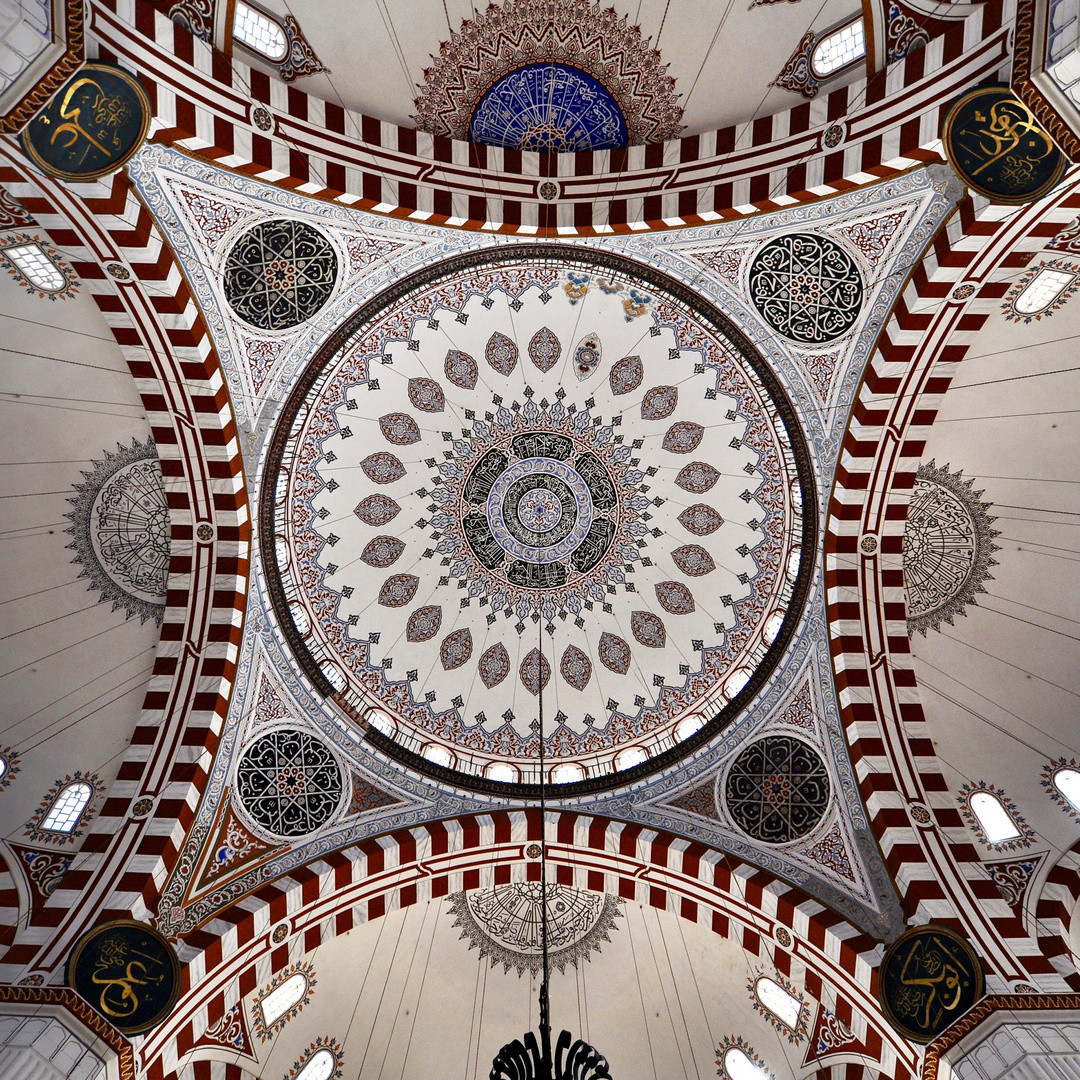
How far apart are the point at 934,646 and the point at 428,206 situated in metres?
7.16

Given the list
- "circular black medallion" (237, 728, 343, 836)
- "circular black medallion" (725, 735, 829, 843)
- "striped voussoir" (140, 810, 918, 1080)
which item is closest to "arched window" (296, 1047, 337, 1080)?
"striped voussoir" (140, 810, 918, 1080)

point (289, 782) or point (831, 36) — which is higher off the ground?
point (831, 36)

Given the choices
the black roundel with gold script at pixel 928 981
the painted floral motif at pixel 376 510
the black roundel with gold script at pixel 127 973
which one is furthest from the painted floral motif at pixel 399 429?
the black roundel with gold script at pixel 928 981

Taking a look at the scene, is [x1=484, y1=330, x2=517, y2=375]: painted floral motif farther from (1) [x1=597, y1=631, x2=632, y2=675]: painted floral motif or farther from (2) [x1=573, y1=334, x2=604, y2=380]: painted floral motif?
(1) [x1=597, y1=631, x2=632, y2=675]: painted floral motif

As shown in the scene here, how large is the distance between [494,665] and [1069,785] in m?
6.29

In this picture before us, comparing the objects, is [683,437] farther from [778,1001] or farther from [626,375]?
[778,1001]

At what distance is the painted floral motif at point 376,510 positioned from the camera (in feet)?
30.7

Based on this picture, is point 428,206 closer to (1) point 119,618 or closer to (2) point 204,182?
(2) point 204,182

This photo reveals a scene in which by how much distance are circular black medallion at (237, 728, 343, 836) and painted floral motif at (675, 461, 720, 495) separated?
16.8 ft

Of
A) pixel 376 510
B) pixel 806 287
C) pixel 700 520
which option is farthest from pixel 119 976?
pixel 806 287

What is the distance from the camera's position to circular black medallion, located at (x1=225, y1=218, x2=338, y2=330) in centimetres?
739

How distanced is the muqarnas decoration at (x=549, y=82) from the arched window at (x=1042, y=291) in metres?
3.67

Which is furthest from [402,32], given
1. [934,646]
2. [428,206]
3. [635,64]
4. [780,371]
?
[934,646]

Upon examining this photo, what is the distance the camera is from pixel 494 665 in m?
9.83
